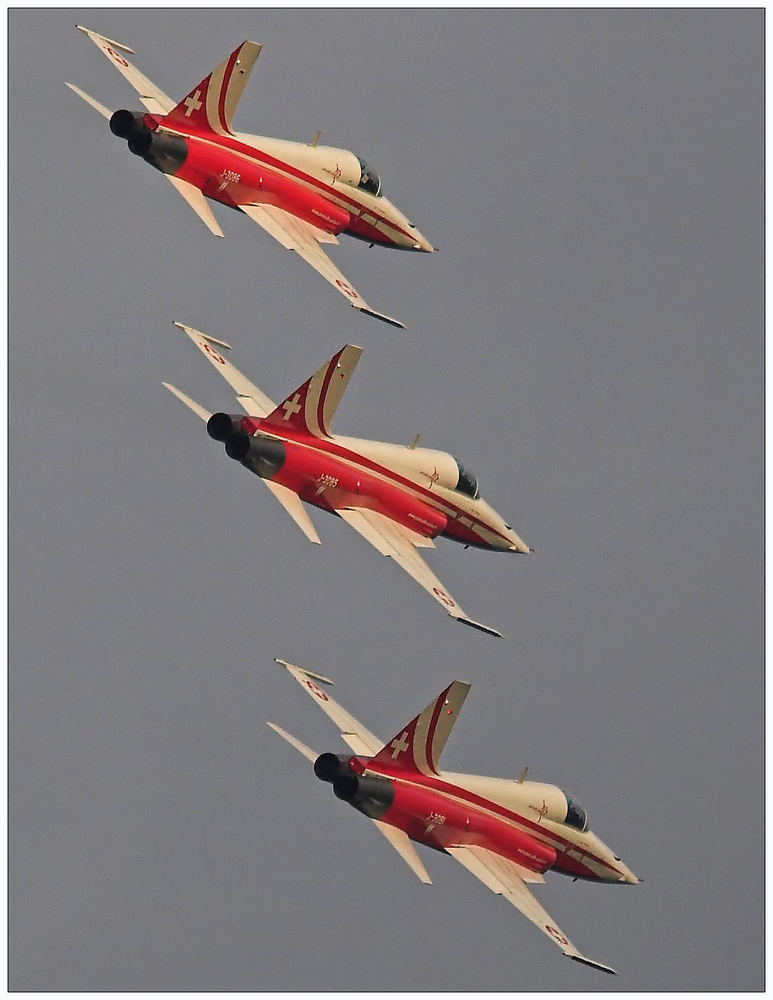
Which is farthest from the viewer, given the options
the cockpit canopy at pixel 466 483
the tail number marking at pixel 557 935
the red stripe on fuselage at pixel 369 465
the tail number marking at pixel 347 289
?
the cockpit canopy at pixel 466 483

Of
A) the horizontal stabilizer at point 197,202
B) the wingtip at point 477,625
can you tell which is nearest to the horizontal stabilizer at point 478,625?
the wingtip at point 477,625

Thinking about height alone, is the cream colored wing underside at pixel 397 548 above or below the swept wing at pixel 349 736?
above

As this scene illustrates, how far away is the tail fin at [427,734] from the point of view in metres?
77.9

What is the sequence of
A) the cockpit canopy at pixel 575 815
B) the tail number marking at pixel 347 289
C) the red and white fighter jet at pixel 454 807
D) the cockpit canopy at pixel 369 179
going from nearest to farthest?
the red and white fighter jet at pixel 454 807 → the tail number marking at pixel 347 289 → the cockpit canopy at pixel 575 815 → the cockpit canopy at pixel 369 179

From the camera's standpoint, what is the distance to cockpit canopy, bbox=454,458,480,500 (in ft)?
277

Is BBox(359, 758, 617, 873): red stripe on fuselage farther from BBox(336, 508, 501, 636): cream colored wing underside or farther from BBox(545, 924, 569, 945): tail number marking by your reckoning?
BBox(336, 508, 501, 636): cream colored wing underside

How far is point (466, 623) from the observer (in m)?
80.7

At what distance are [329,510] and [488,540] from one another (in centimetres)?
607

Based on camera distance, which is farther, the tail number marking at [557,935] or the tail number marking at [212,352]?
the tail number marking at [212,352]

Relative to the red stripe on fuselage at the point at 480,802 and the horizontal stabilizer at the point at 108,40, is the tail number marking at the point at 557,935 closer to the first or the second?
the red stripe on fuselage at the point at 480,802

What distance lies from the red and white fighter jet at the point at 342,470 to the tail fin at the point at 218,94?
5.03m

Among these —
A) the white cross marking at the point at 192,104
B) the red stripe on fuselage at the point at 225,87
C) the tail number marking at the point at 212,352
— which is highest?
the red stripe on fuselage at the point at 225,87

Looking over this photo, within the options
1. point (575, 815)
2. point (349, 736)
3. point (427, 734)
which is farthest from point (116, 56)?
point (575, 815)

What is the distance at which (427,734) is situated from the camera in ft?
256
